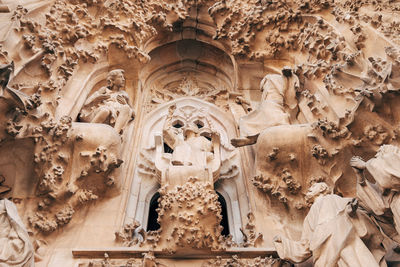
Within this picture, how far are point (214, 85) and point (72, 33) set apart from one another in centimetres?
412

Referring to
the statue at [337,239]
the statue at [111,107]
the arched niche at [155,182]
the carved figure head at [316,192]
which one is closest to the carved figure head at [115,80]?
the statue at [111,107]

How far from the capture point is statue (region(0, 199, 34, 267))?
11.2 ft

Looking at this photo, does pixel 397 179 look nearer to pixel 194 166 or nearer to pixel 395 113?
pixel 395 113

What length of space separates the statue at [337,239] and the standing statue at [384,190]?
114 millimetres

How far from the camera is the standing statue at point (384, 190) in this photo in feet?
10.9

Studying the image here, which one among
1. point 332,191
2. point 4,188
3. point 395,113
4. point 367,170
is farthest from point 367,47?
point 4,188

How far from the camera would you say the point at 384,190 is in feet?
11.2

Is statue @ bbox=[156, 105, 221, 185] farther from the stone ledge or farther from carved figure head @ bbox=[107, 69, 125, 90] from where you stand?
carved figure head @ bbox=[107, 69, 125, 90]

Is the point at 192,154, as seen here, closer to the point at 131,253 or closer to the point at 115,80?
the point at 131,253

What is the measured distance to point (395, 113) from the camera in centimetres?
458

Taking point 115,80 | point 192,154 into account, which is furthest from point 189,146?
point 115,80

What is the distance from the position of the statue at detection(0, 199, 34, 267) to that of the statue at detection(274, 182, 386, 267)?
8.04ft

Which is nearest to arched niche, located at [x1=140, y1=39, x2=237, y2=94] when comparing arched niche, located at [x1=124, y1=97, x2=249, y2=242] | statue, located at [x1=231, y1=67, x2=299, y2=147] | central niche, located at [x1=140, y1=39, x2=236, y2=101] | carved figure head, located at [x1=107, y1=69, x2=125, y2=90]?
central niche, located at [x1=140, y1=39, x2=236, y2=101]

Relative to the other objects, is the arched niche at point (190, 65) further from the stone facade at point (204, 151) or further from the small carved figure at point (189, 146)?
Result: the small carved figure at point (189, 146)
